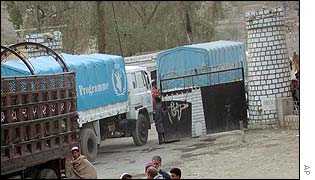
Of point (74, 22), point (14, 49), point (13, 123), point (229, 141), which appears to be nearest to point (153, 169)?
point (13, 123)

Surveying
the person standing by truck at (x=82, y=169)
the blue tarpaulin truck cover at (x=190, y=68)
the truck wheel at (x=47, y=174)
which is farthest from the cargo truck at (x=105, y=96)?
the person standing by truck at (x=82, y=169)

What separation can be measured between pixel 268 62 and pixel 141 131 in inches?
154

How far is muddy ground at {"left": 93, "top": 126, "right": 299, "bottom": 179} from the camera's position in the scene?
12047 mm

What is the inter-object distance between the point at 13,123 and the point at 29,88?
731 mm

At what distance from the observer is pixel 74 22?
2703cm

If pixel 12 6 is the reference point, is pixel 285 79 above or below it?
below

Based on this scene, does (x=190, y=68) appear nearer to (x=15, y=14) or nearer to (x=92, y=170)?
(x=92, y=170)

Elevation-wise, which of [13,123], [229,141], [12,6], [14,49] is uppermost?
[12,6]

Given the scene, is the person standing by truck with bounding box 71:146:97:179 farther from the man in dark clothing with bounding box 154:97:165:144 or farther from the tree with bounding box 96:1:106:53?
the tree with bounding box 96:1:106:53

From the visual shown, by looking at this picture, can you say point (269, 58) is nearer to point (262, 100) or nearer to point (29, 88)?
point (262, 100)

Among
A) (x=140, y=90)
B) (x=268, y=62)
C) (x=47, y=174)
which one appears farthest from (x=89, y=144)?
(x=268, y=62)

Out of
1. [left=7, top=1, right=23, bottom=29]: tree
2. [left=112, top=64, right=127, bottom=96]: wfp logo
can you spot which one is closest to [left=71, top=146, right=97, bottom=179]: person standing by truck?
[left=112, top=64, right=127, bottom=96]: wfp logo

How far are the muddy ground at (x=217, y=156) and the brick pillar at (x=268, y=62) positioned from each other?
69 cm
